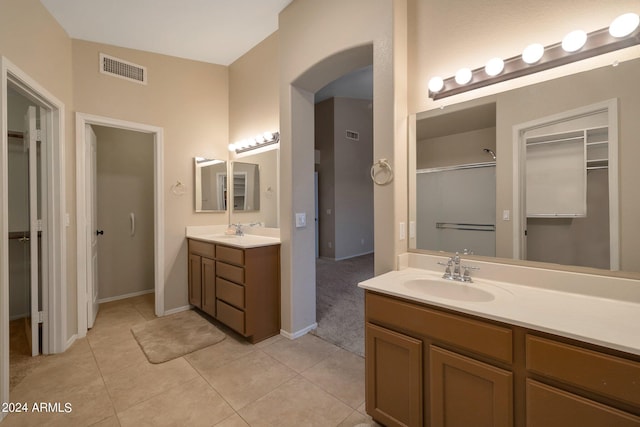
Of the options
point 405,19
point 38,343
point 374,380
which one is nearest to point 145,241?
point 38,343

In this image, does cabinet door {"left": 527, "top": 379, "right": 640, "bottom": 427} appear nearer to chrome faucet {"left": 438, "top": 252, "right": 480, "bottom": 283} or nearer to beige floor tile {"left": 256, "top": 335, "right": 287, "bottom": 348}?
chrome faucet {"left": 438, "top": 252, "right": 480, "bottom": 283}

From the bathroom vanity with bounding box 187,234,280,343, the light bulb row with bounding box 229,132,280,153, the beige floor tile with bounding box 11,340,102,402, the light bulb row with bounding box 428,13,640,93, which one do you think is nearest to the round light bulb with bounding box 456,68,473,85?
the light bulb row with bounding box 428,13,640,93

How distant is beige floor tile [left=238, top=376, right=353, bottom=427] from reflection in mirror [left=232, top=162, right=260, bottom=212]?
194 cm

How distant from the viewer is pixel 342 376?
1939mm

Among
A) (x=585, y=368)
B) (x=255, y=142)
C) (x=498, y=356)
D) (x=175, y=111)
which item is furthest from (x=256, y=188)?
(x=585, y=368)

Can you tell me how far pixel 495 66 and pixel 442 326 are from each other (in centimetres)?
137

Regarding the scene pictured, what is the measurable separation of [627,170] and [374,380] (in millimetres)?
1530

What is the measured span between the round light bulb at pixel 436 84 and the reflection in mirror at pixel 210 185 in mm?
2654

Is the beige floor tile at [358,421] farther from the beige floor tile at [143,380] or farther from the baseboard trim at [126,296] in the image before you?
the baseboard trim at [126,296]

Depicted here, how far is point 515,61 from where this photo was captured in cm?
140

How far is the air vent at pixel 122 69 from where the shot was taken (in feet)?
8.83

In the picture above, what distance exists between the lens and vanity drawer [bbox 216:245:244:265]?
2350mm

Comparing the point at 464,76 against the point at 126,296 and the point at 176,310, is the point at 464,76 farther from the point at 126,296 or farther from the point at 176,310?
the point at 126,296

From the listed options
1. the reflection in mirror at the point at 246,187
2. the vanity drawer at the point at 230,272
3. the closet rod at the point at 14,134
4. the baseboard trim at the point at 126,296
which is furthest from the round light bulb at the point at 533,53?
the baseboard trim at the point at 126,296
